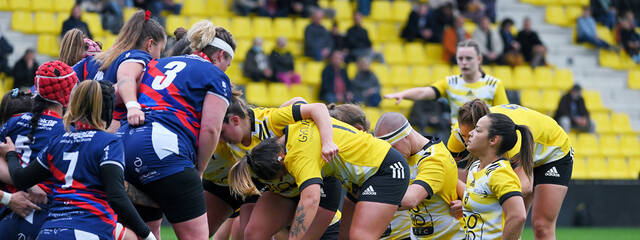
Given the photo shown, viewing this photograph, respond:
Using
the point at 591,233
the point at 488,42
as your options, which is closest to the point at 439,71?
the point at 488,42

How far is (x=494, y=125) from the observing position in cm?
570

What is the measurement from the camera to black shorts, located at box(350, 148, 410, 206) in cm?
575

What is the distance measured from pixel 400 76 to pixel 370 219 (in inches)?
408

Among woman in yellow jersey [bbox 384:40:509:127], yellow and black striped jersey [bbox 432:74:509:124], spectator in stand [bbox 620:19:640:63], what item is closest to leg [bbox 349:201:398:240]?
woman in yellow jersey [bbox 384:40:509:127]

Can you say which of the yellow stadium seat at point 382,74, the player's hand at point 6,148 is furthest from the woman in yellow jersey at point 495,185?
the yellow stadium seat at point 382,74

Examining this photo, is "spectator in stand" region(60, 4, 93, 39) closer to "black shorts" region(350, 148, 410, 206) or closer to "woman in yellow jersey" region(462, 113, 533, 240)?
"black shorts" region(350, 148, 410, 206)

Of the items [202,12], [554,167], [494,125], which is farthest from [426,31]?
[494,125]

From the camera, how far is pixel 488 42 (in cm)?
1645

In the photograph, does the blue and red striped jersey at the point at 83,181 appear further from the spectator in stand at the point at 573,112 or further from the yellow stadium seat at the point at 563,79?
the yellow stadium seat at the point at 563,79

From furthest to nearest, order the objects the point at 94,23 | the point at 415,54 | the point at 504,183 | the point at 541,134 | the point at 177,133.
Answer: the point at 415,54 → the point at 94,23 → the point at 541,134 → the point at 504,183 → the point at 177,133

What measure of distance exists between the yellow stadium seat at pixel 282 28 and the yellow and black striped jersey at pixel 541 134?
8.92 m

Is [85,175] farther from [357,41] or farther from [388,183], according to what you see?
[357,41]

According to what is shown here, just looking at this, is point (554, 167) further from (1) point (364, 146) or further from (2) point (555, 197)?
(1) point (364, 146)

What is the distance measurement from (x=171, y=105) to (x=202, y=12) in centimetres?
1077
